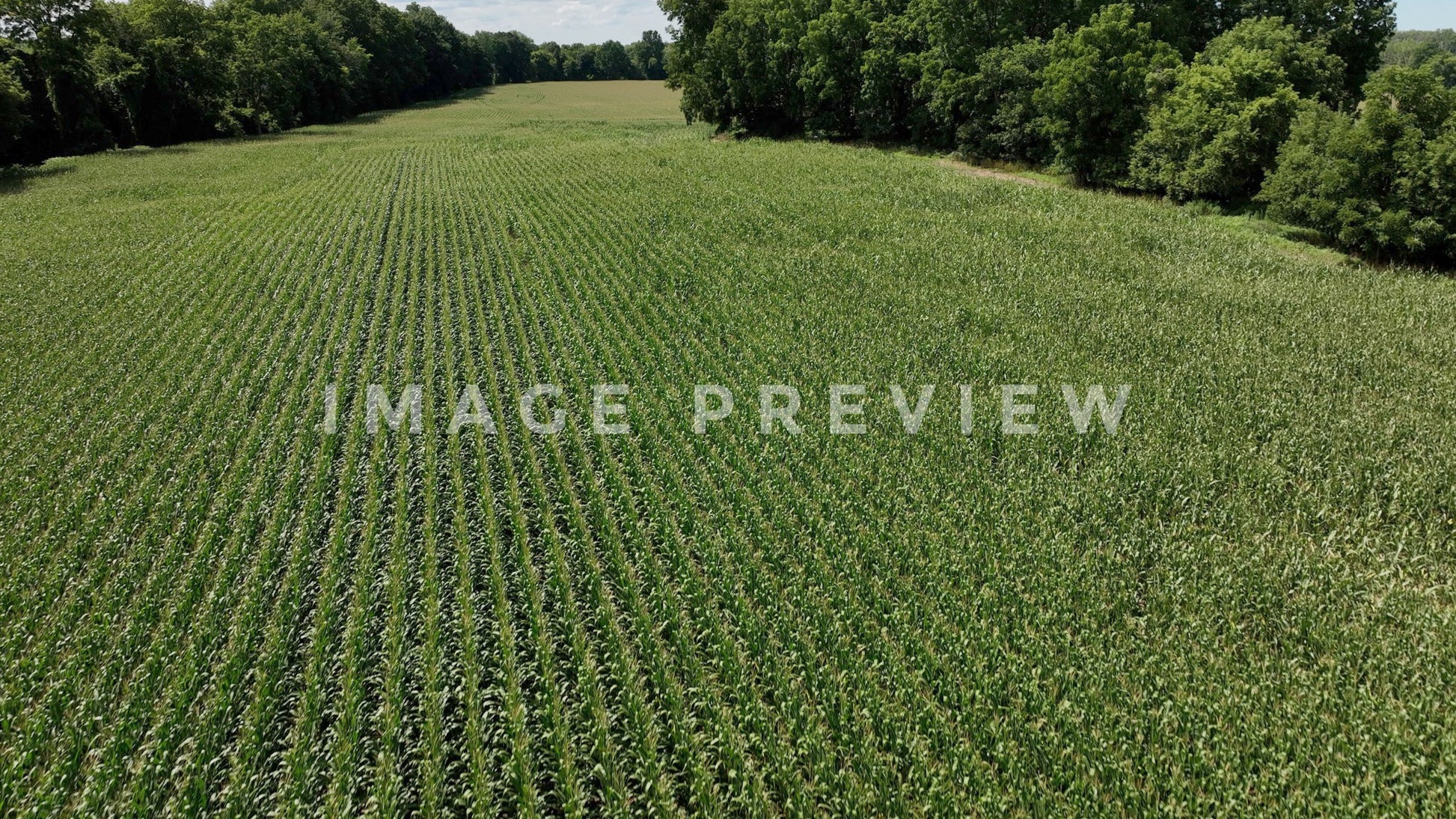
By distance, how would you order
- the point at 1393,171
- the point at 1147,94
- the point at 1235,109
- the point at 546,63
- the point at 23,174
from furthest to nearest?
the point at 546,63 → the point at 23,174 → the point at 1147,94 → the point at 1235,109 → the point at 1393,171

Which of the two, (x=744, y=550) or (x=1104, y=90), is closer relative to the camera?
(x=744, y=550)

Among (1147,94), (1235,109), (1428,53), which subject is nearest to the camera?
(1235,109)

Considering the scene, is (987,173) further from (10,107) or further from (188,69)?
(188,69)

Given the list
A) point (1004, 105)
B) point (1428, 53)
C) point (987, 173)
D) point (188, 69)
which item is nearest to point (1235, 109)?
point (987, 173)

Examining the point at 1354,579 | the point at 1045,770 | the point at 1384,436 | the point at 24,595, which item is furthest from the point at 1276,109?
the point at 24,595

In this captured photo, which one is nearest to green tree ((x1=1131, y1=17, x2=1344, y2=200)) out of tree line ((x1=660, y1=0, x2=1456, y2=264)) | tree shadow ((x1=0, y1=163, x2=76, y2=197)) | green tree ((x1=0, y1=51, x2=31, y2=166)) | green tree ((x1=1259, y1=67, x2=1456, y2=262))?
tree line ((x1=660, y1=0, x2=1456, y2=264))

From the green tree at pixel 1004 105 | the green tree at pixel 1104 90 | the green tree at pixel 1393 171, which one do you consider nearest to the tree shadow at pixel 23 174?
the green tree at pixel 1004 105

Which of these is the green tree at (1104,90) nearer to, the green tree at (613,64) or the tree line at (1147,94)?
the tree line at (1147,94)
